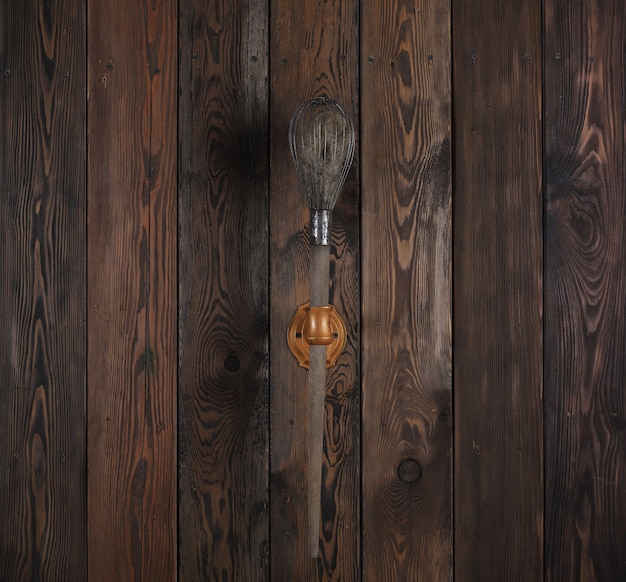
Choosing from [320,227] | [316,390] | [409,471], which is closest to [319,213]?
[320,227]

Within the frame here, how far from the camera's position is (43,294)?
923 mm

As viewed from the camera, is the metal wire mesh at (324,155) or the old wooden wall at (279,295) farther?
the old wooden wall at (279,295)

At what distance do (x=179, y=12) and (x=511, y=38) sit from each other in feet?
1.74

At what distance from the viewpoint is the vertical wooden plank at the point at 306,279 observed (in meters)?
0.91

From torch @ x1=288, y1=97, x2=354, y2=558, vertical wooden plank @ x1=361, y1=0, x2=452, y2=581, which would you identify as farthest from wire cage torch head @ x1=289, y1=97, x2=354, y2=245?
vertical wooden plank @ x1=361, y1=0, x2=452, y2=581

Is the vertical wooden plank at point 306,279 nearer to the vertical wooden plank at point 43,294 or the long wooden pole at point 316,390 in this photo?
the long wooden pole at point 316,390

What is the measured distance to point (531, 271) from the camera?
90 centimetres

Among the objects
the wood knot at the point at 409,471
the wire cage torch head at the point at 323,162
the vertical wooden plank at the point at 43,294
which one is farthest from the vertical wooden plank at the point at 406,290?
the vertical wooden plank at the point at 43,294

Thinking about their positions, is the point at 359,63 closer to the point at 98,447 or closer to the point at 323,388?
the point at 323,388

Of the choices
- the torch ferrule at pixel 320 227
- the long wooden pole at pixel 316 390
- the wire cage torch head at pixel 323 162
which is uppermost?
the wire cage torch head at pixel 323 162

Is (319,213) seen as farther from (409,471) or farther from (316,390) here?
(409,471)

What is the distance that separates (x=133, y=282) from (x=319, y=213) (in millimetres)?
332

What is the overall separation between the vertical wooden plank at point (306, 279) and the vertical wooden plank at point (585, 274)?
0.31 m

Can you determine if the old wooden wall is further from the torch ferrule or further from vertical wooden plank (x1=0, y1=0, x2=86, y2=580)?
the torch ferrule
